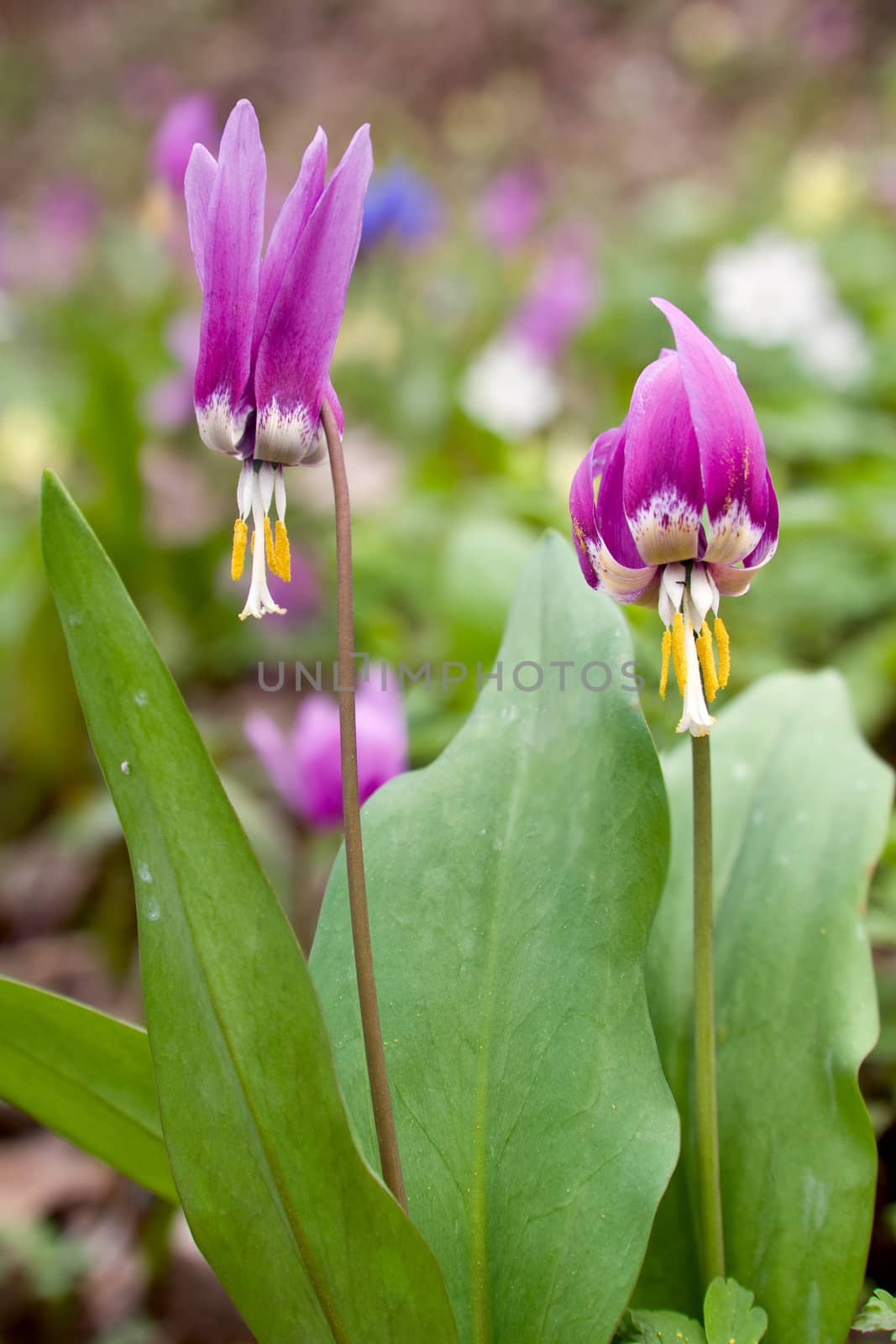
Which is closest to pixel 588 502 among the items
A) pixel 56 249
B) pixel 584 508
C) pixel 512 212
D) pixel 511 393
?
pixel 584 508

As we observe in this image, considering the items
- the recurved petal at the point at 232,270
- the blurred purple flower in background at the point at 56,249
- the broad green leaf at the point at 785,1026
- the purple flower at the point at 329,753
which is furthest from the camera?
the blurred purple flower in background at the point at 56,249

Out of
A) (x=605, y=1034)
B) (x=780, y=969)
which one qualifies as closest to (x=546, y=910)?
(x=605, y=1034)

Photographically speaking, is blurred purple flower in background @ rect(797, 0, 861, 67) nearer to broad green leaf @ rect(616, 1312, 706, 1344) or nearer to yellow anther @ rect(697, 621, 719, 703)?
yellow anther @ rect(697, 621, 719, 703)

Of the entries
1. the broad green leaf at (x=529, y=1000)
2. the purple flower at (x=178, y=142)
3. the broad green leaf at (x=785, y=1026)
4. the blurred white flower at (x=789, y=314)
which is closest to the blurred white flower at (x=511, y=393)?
the blurred white flower at (x=789, y=314)

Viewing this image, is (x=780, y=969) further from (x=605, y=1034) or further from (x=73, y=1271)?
(x=73, y=1271)

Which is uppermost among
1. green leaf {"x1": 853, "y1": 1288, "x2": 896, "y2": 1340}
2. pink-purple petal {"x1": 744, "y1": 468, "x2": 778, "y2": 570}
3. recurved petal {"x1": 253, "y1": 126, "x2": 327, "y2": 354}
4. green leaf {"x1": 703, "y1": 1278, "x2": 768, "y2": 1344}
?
recurved petal {"x1": 253, "y1": 126, "x2": 327, "y2": 354}

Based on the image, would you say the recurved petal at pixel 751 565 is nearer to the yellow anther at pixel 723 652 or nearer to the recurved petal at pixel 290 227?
the yellow anther at pixel 723 652

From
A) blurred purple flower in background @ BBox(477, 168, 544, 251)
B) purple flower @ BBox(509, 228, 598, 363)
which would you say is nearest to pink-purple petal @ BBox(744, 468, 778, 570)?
purple flower @ BBox(509, 228, 598, 363)

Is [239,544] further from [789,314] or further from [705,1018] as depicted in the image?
[789,314]
